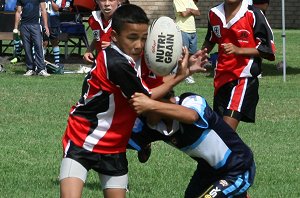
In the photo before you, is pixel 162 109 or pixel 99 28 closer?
pixel 162 109

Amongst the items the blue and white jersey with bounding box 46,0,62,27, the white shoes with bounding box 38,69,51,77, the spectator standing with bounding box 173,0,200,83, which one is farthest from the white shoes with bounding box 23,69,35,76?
the spectator standing with bounding box 173,0,200,83

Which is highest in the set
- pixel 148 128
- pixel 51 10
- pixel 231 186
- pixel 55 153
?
pixel 148 128

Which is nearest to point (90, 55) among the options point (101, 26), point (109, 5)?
point (101, 26)

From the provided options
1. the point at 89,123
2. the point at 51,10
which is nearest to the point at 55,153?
the point at 89,123

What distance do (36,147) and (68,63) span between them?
11970 millimetres

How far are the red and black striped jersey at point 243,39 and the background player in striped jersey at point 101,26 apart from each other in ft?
3.42

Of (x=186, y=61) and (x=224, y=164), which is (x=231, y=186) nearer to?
(x=224, y=164)

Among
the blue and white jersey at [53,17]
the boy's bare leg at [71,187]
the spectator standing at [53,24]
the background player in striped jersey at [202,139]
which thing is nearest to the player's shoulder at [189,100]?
the background player in striped jersey at [202,139]

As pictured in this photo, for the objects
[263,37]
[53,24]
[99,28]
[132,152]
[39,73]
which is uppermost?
[99,28]

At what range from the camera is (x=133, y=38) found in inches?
227

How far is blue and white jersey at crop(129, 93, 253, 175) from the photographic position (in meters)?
5.77

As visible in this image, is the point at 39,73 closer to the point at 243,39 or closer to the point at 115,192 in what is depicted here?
the point at 243,39

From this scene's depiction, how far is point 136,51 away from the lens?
5773mm

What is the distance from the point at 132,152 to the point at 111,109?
3994mm
